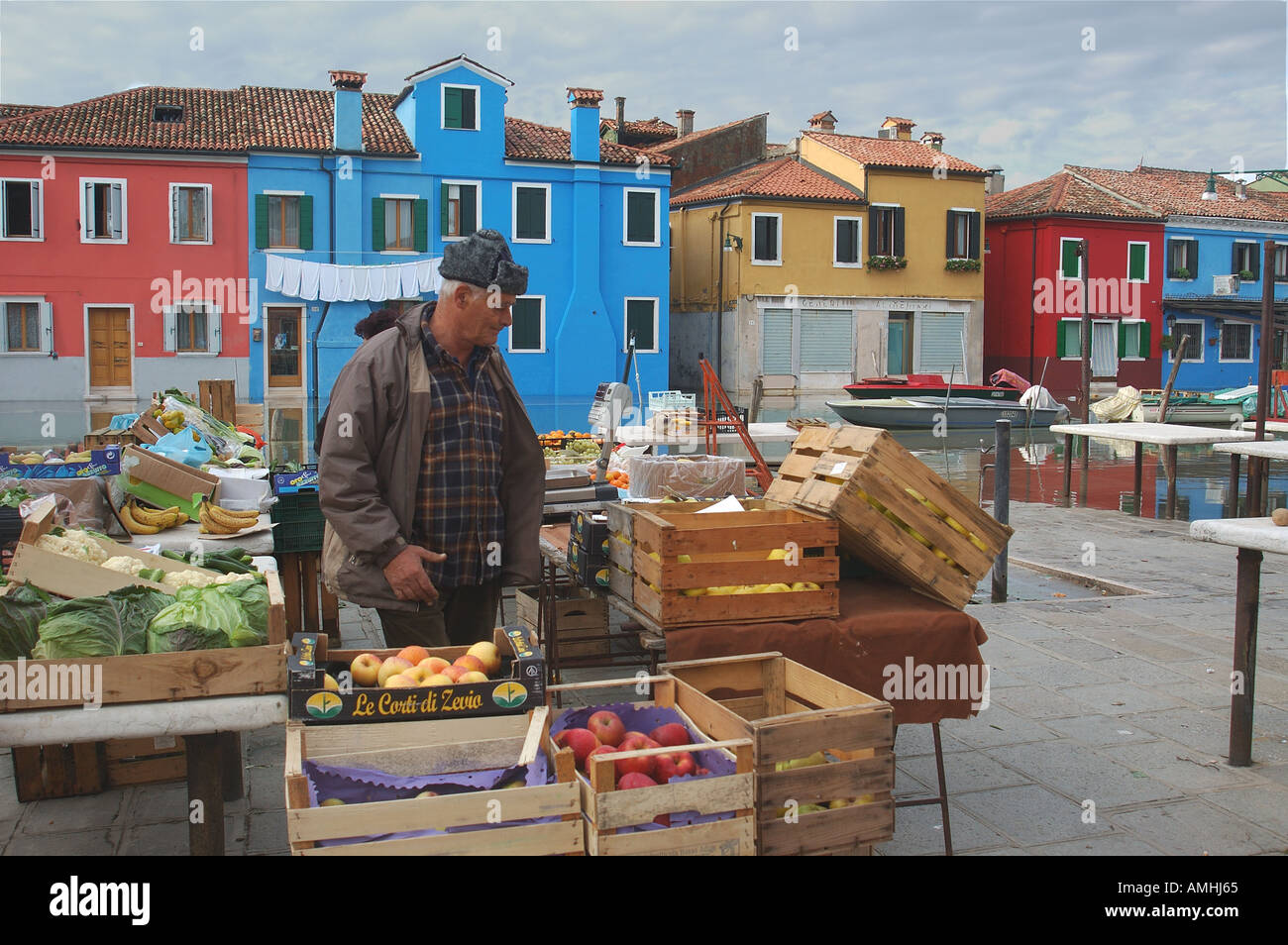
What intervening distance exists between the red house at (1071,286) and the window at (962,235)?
2.36 meters

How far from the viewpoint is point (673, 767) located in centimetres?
307

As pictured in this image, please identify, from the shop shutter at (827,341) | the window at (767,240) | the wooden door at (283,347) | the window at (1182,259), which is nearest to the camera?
the wooden door at (283,347)

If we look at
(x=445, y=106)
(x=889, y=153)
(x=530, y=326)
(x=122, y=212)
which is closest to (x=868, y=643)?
(x=530, y=326)

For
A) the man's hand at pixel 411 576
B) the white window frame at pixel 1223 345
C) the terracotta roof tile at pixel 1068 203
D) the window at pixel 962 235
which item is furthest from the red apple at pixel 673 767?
the white window frame at pixel 1223 345

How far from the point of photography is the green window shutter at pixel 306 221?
29.4 metres

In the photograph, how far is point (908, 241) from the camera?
36.6m

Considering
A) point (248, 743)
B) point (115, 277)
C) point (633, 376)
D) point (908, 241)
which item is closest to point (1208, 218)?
point (908, 241)

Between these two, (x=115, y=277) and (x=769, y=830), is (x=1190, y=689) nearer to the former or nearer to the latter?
(x=769, y=830)

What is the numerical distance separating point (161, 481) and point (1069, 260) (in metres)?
37.0

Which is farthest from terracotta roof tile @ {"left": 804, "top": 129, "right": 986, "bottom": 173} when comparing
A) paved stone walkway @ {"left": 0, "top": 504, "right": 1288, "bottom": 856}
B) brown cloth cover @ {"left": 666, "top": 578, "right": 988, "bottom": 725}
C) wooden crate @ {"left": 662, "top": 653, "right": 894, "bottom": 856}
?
wooden crate @ {"left": 662, "top": 653, "right": 894, "bottom": 856}

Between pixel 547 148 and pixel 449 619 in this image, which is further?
pixel 547 148

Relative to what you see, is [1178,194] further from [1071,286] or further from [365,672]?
[365,672]

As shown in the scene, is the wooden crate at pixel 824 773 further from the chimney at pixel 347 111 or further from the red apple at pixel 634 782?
the chimney at pixel 347 111
